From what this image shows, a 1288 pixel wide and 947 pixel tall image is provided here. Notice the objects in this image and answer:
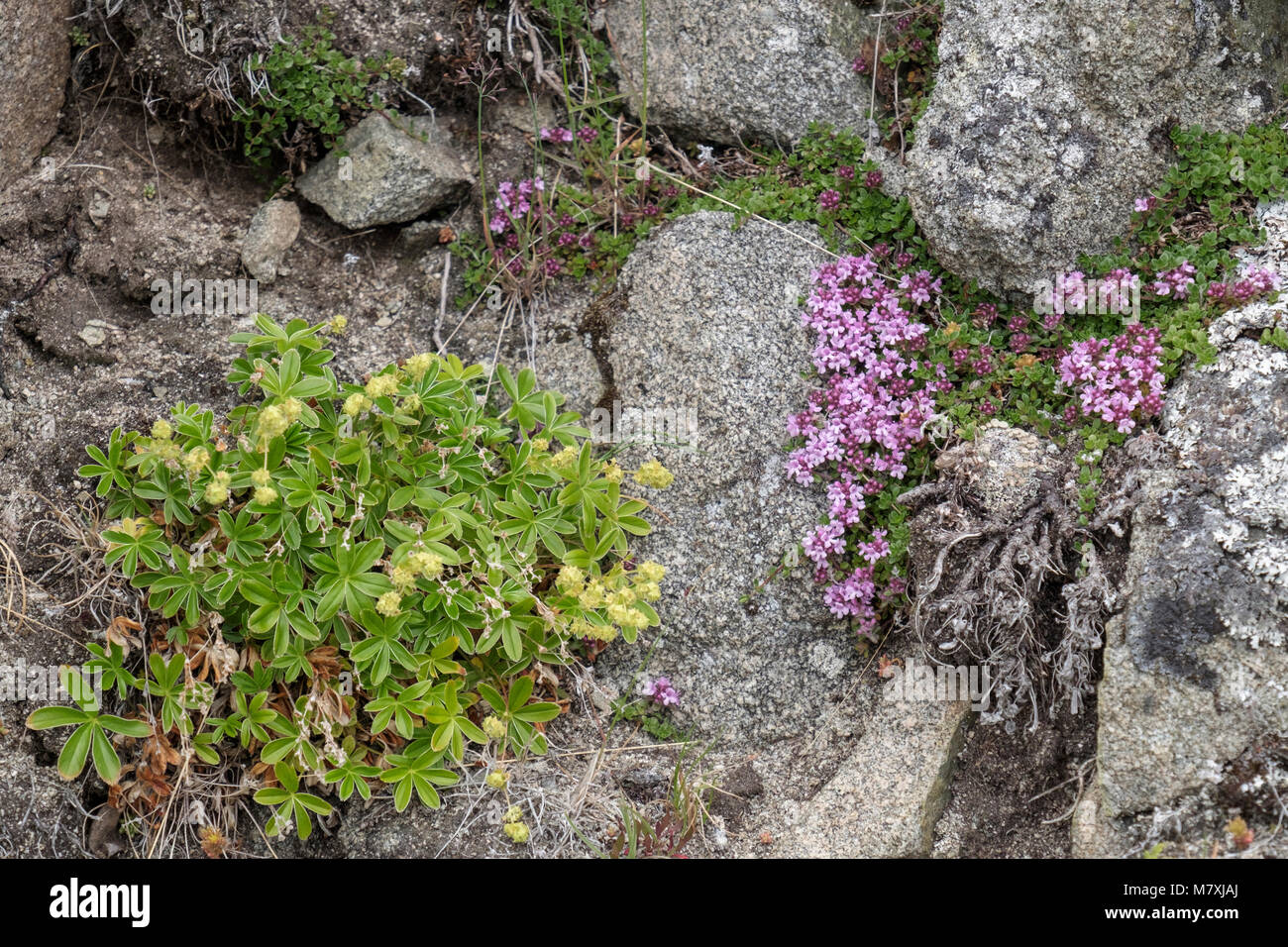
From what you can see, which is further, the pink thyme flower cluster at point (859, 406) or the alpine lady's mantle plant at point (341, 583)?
the pink thyme flower cluster at point (859, 406)

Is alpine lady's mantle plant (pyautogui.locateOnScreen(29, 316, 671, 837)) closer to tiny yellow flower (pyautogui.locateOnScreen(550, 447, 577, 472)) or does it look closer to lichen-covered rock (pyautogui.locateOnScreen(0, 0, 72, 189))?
tiny yellow flower (pyautogui.locateOnScreen(550, 447, 577, 472))

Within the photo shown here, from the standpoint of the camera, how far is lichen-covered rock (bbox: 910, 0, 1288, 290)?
4531 millimetres

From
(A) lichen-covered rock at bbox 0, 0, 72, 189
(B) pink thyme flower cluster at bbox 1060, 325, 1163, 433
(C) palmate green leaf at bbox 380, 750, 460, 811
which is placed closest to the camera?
(C) palmate green leaf at bbox 380, 750, 460, 811

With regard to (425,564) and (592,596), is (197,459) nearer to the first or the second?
(425,564)

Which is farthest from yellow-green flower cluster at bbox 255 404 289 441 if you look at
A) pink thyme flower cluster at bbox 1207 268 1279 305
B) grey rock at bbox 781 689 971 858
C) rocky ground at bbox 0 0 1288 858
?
pink thyme flower cluster at bbox 1207 268 1279 305

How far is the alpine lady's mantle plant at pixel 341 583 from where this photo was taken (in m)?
3.86

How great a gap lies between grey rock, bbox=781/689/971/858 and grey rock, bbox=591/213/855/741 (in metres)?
0.33

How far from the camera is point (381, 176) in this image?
547 centimetres

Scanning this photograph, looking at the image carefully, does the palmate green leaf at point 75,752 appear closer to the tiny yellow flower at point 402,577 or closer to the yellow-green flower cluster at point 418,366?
the tiny yellow flower at point 402,577

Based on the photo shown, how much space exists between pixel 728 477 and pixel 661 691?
102 centimetres

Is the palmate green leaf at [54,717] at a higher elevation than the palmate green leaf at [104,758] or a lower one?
higher

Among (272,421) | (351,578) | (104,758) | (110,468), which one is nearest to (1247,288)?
(351,578)

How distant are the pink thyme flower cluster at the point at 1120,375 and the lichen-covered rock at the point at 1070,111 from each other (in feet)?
1.59

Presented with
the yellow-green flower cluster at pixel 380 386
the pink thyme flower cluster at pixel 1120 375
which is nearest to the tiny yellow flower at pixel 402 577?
the yellow-green flower cluster at pixel 380 386
